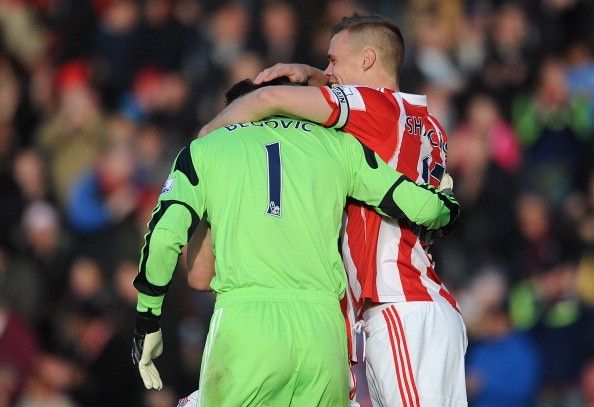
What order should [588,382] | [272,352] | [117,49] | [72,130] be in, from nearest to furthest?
[272,352]
[588,382]
[72,130]
[117,49]

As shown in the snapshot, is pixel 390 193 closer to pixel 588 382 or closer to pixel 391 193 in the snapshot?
pixel 391 193

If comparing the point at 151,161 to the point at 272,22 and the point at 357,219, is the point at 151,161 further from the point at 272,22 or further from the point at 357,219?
the point at 357,219

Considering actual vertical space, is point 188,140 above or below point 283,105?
below

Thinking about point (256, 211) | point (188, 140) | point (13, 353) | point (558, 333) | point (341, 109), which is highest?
point (341, 109)

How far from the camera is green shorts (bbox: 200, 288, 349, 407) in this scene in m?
4.35

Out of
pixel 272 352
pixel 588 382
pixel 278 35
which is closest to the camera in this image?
pixel 272 352

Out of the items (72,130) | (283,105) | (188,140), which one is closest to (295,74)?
(283,105)

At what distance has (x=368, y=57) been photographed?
5.19 m

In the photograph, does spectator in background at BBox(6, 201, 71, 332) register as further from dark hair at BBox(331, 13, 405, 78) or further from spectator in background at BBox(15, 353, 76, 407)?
dark hair at BBox(331, 13, 405, 78)

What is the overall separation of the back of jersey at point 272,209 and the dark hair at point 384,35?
0.78 metres

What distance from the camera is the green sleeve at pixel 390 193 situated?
472cm

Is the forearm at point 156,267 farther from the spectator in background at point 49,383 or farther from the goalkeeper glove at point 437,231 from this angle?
the spectator in background at point 49,383

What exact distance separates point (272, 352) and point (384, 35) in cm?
162

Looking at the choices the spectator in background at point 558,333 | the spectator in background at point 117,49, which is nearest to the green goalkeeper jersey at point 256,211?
the spectator in background at point 558,333
